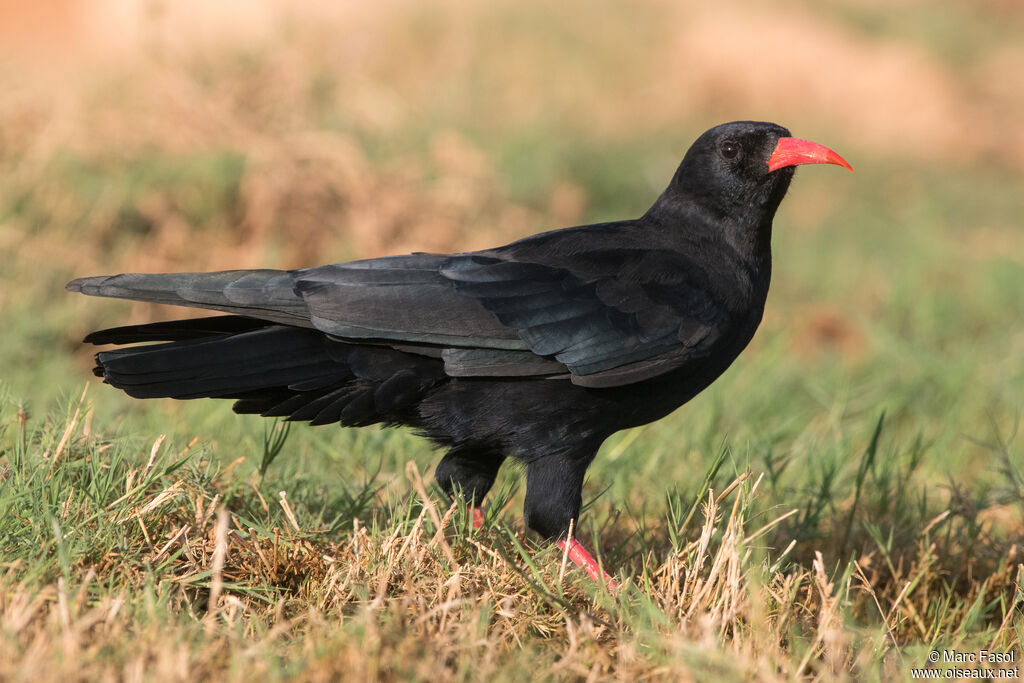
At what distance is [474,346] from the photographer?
3068mm

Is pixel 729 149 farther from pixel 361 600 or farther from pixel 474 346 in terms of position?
pixel 361 600

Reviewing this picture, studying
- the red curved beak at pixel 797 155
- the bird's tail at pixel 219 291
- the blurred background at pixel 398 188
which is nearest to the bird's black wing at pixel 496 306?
the bird's tail at pixel 219 291

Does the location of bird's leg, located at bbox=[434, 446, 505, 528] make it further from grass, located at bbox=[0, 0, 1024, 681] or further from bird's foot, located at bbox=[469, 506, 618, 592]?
bird's foot, located at bbox=[469, 506, 618, 592]

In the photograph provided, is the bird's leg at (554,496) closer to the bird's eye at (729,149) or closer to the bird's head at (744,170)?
the bird's head at (744,170)

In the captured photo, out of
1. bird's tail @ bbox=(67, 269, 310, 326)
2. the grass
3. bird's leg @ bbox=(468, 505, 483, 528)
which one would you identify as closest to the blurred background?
the grass

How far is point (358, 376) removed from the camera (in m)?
3.10

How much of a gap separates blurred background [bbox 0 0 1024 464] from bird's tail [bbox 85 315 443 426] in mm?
638

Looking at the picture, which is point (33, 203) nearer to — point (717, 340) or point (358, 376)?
point (358, 376)

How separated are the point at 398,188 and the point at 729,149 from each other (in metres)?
3.44

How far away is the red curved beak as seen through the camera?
11.3 ft

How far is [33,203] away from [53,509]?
3.60 meters

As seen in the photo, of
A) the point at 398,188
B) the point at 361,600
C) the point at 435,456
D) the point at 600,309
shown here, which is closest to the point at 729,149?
the point at 600,309

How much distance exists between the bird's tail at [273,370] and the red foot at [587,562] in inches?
23.6

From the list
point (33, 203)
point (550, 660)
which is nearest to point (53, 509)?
point (550, 660)
